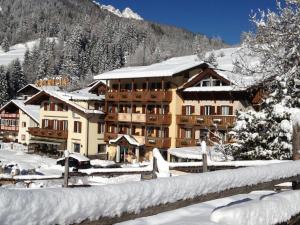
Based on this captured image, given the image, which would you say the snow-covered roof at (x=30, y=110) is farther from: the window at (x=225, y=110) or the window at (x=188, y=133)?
the window at (x=225, y=110)

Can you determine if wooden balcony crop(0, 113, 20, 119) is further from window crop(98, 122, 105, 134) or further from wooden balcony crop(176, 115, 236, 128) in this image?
wooden balcony crop(176, 115, 236, 128)

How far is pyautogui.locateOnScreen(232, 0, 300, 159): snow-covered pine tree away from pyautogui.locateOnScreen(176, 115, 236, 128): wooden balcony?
1691 cm

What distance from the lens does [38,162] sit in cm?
4859

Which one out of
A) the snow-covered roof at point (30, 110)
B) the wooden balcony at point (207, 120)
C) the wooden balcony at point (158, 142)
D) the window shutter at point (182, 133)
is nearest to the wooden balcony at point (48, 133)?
the snow-covered roof at point (30, 110)

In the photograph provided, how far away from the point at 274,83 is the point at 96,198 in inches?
725

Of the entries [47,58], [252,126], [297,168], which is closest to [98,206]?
[297,168]

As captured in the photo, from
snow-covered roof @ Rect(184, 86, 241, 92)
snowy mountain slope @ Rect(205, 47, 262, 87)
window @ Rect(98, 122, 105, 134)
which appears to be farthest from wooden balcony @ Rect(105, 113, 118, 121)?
snowy mountain slope @ Rect(205, 47, 262, 87)

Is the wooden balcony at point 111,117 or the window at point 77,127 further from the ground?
the wooden balcony at point 111,117

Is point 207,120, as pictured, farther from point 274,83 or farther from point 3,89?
point 3,89

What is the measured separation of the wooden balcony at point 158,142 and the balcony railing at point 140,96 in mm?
→ 3810

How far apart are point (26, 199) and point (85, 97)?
4896cm

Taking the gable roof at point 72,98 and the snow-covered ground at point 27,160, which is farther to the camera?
the gable roof at point 72,98

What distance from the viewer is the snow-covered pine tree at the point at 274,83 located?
1902 centimetres

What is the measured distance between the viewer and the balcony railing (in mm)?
44594
